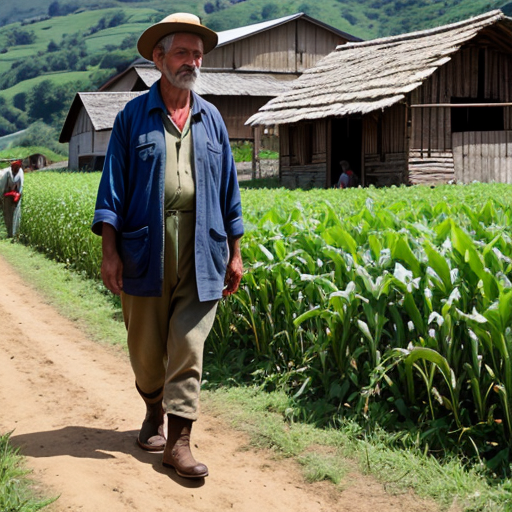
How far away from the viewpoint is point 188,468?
155 inches

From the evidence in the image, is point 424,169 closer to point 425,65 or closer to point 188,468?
point 425,65

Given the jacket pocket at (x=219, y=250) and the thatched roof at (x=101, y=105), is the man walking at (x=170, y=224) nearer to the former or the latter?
the jacket pocket at (x=219, y=250)

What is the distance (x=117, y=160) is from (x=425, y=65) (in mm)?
16132

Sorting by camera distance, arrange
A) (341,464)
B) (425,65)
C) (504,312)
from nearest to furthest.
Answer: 1. (504,312)
2. (341,464)
3. (425,65)

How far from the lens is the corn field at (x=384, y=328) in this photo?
4156 millimetres

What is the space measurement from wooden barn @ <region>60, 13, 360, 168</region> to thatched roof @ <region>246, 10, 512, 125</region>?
11427mm

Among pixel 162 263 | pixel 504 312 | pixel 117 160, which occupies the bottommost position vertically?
pixel 504 312

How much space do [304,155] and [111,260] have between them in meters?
20.4

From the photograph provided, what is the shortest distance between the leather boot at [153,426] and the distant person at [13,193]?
12112mm

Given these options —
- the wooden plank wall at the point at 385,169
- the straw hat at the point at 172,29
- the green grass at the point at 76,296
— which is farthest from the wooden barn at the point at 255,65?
the straw hat at the point at 172,29

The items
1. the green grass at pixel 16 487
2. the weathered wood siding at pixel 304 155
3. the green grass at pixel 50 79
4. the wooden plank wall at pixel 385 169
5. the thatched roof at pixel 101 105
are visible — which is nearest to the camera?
the green grass at pixel 16 487

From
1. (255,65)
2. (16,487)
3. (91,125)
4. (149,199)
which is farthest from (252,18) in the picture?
(16,487)

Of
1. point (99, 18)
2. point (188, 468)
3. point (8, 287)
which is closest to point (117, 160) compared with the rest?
point (188, 468)

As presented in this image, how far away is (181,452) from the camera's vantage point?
400 cm
